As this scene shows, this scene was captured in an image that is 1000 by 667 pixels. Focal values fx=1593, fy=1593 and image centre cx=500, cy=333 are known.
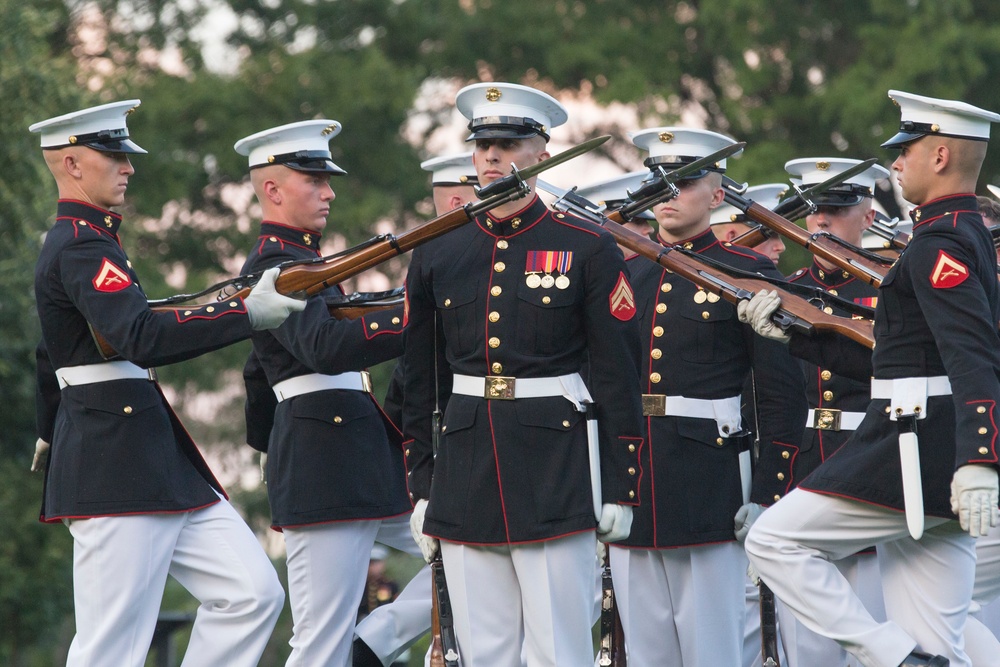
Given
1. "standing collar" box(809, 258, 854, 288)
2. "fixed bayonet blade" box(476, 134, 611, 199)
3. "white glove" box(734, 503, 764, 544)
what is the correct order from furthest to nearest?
"standing collar" box(809, 258, 854, 288) → "white glove" box(734, 503, 764, 544) → "fixed bayonet blade" box(476, 134, 611, 199)

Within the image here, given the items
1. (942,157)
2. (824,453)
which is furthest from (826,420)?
(942,157)

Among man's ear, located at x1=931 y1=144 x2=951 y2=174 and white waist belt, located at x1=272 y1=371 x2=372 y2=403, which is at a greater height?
man's ear, located at x1=931 y1=144 x2=951 y2=174

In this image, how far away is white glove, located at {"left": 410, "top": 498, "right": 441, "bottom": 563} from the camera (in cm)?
555

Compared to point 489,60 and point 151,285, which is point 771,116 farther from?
point 151,285

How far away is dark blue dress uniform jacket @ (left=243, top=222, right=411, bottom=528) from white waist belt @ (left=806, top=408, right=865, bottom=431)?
1819mm

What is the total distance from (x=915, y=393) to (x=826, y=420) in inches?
67.2

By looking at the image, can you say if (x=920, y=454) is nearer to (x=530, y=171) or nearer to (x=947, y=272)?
(x=947, y=272)

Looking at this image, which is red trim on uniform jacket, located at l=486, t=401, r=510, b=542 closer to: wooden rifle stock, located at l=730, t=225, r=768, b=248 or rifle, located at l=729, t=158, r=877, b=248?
rifle, located at l=729, t=158, r=877, b=248

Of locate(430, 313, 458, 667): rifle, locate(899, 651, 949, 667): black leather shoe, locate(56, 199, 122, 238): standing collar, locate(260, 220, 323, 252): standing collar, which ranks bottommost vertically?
locate(899, 651, 949, 667): black leather shoe

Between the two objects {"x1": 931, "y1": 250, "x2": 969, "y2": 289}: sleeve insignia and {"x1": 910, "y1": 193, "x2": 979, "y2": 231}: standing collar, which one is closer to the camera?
{"x1": 931, "y1": 250, "x2": 969, "y2": 289}: sleeve insignia

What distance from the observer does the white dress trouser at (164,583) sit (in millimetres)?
5770

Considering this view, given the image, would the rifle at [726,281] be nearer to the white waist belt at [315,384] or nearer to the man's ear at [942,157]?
the man's ear at [942,157]

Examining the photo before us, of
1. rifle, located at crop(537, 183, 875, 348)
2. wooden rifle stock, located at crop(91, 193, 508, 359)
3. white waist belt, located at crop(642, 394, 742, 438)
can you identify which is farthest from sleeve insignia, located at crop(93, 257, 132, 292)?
white waist belt, located at crop(642, 394, 742, 438)

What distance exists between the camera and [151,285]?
56.6ft
